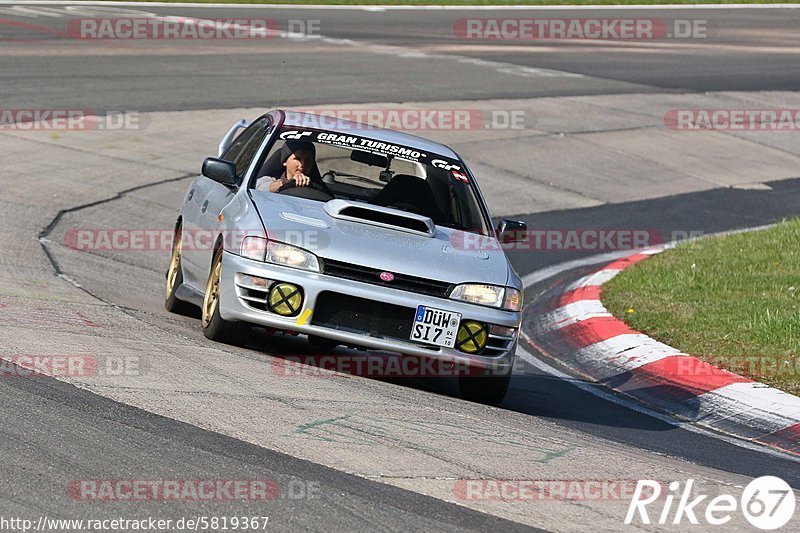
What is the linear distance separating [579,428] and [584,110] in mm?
14339

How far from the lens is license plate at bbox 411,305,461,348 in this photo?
7273 millimetres

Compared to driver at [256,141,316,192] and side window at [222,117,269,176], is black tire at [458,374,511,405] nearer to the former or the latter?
driver at [256,141,316,192]

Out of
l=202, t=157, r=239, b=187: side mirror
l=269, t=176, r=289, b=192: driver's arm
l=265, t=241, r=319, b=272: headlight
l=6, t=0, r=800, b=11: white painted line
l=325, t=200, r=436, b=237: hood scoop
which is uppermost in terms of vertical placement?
l=6, t=0, r=800, b=11: white painted line

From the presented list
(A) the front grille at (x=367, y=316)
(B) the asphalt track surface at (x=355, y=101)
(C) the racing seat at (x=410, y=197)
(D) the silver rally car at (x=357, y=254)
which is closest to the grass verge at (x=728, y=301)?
(B) the asphalt track surface at (x=355, y=101)

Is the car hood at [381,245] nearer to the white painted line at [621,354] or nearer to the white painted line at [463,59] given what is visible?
the white painted line at [621,354]

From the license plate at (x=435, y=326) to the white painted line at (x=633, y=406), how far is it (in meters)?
1.56

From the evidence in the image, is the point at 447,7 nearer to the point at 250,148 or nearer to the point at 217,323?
the point at 250,148

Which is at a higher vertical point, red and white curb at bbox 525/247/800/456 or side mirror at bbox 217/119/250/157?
side mirror at bbox 217/119/250/157

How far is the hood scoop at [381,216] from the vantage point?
25.9ft

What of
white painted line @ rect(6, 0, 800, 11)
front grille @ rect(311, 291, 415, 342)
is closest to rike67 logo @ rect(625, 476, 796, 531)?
front grille @ rect(311, 291, 415, 342)

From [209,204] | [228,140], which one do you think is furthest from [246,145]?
[228,140]

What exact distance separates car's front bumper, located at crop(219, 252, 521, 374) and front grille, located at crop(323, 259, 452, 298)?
38mm

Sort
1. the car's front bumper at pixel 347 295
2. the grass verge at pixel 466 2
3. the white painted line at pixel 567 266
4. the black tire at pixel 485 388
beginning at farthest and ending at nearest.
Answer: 1. the grass verge at pixel 466 2
2. the white painted line at pixel 567 266
3. the black tire at pixel 485 388
4. the car's front bumper at pixel 347 295

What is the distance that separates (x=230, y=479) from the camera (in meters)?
4.97
